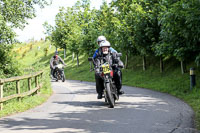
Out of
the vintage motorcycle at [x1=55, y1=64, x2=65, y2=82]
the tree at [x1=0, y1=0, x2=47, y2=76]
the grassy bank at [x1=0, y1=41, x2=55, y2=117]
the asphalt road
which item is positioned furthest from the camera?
the vintage motorcycle at [x1=55, y1=64, x2=65, y2=82]

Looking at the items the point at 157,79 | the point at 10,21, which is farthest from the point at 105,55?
the point at 157,79

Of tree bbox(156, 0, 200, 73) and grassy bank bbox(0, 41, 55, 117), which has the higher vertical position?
tree bbox(156, 0, 200, 73)

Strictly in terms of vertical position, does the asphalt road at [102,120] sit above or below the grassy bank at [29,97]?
below

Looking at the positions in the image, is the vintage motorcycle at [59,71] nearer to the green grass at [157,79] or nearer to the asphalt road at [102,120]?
the green grass at [157,79]

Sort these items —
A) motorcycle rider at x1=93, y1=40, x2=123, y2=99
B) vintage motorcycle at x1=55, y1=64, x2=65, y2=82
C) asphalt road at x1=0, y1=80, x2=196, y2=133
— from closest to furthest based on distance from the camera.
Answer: asphalt road at x1=0, y1=80, x2=196, y2=133, motorcycle rider at x1=93, y1=40, x2=123, y2=99, vintage motorcycle at x1=55, y1=64, x2=65, y2=82

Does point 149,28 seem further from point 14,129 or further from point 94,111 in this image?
point 14,129

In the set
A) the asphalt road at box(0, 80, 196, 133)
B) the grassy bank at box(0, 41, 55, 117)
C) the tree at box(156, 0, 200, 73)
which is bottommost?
the asphalt road at box(0, 80, 196, 133)

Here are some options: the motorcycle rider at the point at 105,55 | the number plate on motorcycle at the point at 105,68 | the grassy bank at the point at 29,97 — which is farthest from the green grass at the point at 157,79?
the number plate on motorcycle at the point at 105,68

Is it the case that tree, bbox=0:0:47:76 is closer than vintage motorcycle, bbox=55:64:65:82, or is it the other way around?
tree, bbox=0:0:47:76

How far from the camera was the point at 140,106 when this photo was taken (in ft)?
29.9

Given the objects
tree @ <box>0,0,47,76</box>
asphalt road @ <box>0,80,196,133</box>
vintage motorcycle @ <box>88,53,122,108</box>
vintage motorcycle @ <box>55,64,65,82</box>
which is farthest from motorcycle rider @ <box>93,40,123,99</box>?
vintage motorcycle @ <box>55,64,65,82</box>

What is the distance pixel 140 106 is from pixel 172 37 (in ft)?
21.7

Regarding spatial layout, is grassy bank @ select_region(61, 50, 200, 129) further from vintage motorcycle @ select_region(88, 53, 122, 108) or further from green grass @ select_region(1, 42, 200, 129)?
vintage motorcycle @ select_region(88, 53, 122, 108)

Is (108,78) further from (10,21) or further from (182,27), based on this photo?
(10,21)
